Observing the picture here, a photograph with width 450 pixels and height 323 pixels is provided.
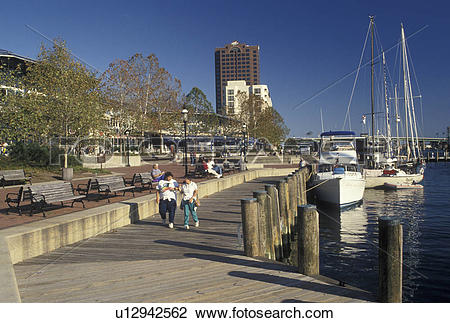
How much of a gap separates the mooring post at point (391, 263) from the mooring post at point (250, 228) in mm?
2468

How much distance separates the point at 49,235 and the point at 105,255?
1.31 meters

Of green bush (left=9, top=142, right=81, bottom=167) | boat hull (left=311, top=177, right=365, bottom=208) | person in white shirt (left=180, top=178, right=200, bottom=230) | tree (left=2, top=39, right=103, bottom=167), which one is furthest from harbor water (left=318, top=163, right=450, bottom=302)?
green bush (left=9, top=142, right=81, bottom=167)

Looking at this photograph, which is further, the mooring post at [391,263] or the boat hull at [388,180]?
the boat hull at [388,180]

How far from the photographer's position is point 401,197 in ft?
92.4

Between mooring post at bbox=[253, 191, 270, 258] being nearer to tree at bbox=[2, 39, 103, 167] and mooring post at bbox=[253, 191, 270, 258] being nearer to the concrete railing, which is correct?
the concrete railing

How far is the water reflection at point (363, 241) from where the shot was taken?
404 inches

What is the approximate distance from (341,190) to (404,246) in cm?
750

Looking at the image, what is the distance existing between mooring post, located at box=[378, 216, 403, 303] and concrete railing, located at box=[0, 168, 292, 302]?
4.79 metres

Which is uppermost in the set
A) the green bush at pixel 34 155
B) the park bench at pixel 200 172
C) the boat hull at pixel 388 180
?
the green bush at pixel 34 155

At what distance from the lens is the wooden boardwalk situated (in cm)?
509

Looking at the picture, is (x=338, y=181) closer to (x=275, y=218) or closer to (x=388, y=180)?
(x=275, y=218)

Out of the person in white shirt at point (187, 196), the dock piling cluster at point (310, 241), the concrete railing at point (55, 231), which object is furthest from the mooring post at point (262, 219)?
the concrete railing at point (55, 231)

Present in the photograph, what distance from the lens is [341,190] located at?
2111 centimetres

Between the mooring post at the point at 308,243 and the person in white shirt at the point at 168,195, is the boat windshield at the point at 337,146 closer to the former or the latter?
the person in white shirt at the point at 168,195
